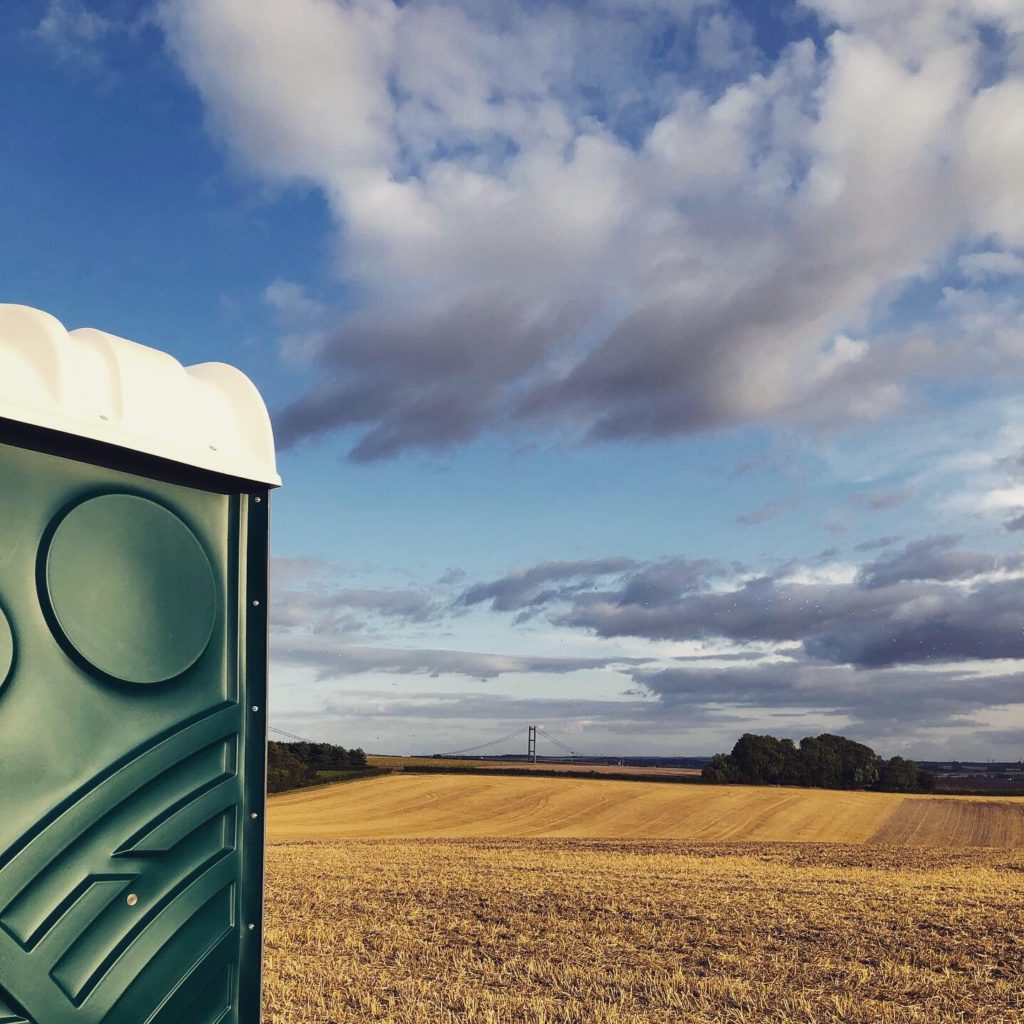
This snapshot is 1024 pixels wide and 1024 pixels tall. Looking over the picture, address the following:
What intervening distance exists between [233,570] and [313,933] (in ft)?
19.8

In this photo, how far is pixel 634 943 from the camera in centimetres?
842

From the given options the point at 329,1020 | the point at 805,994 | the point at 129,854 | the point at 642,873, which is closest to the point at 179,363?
the point at 129,854

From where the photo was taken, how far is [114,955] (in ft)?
11.0

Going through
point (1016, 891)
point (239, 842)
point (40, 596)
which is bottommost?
point (1016, 891)

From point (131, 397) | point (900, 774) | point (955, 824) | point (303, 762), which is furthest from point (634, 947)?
point (900, 774)

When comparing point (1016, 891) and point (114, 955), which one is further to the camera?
point (1016, 891)

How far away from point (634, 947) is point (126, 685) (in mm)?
6102

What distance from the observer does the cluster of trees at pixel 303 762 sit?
165ft

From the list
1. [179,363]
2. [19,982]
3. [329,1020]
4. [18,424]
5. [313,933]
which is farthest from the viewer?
[313,933]

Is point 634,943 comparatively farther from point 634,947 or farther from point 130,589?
point 130,589

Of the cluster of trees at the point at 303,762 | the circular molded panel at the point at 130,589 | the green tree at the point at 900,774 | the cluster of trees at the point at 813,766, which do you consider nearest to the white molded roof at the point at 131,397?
the circular molded panel at the point at 130,589

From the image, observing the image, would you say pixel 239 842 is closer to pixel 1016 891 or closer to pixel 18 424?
pixel 18 424

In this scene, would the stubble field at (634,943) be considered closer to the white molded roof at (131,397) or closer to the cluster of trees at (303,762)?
the white molded roof at (131,397)

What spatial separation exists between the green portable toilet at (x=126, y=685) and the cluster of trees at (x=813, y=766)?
59.0 metres
